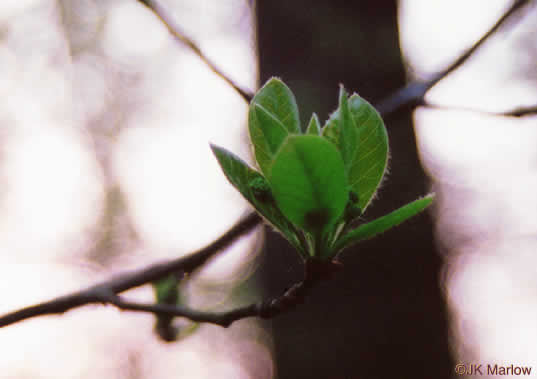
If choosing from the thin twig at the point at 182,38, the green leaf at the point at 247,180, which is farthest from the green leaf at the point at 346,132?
the thin twig at the point at 182,38

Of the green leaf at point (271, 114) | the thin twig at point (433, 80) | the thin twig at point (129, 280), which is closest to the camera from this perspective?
the green leaf at point (271, 114)

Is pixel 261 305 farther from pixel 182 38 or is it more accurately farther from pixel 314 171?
pixel 182 38

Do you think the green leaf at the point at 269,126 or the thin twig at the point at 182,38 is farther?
the thin twig at the point at 182,38

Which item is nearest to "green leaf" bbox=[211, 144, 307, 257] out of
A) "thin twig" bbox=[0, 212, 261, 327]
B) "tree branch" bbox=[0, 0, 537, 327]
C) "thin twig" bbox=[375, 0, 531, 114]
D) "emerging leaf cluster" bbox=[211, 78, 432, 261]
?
"emerging leaf cluster" bbox=[211, 78, 432, 261]

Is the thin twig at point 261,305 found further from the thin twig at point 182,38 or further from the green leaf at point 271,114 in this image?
the thin twig at point 182,38

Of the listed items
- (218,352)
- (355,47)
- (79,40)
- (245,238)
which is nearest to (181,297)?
(245,238)

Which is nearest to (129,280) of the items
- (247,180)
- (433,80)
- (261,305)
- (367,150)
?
(261,305)

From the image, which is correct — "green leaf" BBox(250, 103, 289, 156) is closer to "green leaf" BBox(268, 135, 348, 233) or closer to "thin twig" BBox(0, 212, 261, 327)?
"green leaf" BBox(268, 135, 348, 233)
